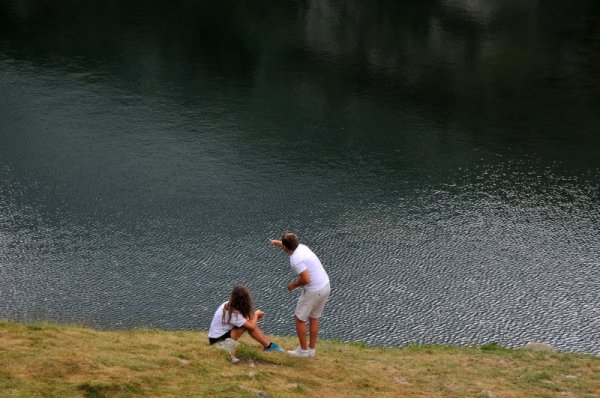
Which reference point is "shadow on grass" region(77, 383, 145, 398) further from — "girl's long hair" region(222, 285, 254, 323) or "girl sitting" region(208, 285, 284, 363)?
"girl's long hair" region(222, 285, 254, 323)

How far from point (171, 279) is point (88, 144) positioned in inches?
500

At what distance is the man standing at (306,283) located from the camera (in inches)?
518

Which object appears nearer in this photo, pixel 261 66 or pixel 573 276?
pixel 573 276

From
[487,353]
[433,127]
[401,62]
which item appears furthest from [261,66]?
[487,353]

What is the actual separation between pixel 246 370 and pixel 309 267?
196cm

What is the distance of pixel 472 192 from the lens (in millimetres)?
31078

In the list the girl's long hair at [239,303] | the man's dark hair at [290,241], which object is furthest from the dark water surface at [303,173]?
the man's dark hair at [290,241]

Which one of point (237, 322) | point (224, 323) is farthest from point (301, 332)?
point (224, 323)

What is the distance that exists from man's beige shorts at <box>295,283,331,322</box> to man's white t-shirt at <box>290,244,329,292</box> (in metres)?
0.09

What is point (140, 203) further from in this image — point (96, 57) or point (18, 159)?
point (96, 57)

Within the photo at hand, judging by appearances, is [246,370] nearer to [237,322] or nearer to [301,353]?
[237,322]

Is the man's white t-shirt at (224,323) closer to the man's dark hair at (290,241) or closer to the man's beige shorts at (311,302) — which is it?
the man's beige shorts at (311,302)

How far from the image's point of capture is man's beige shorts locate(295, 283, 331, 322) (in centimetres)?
1341

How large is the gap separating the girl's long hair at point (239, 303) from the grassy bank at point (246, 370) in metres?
0.59
